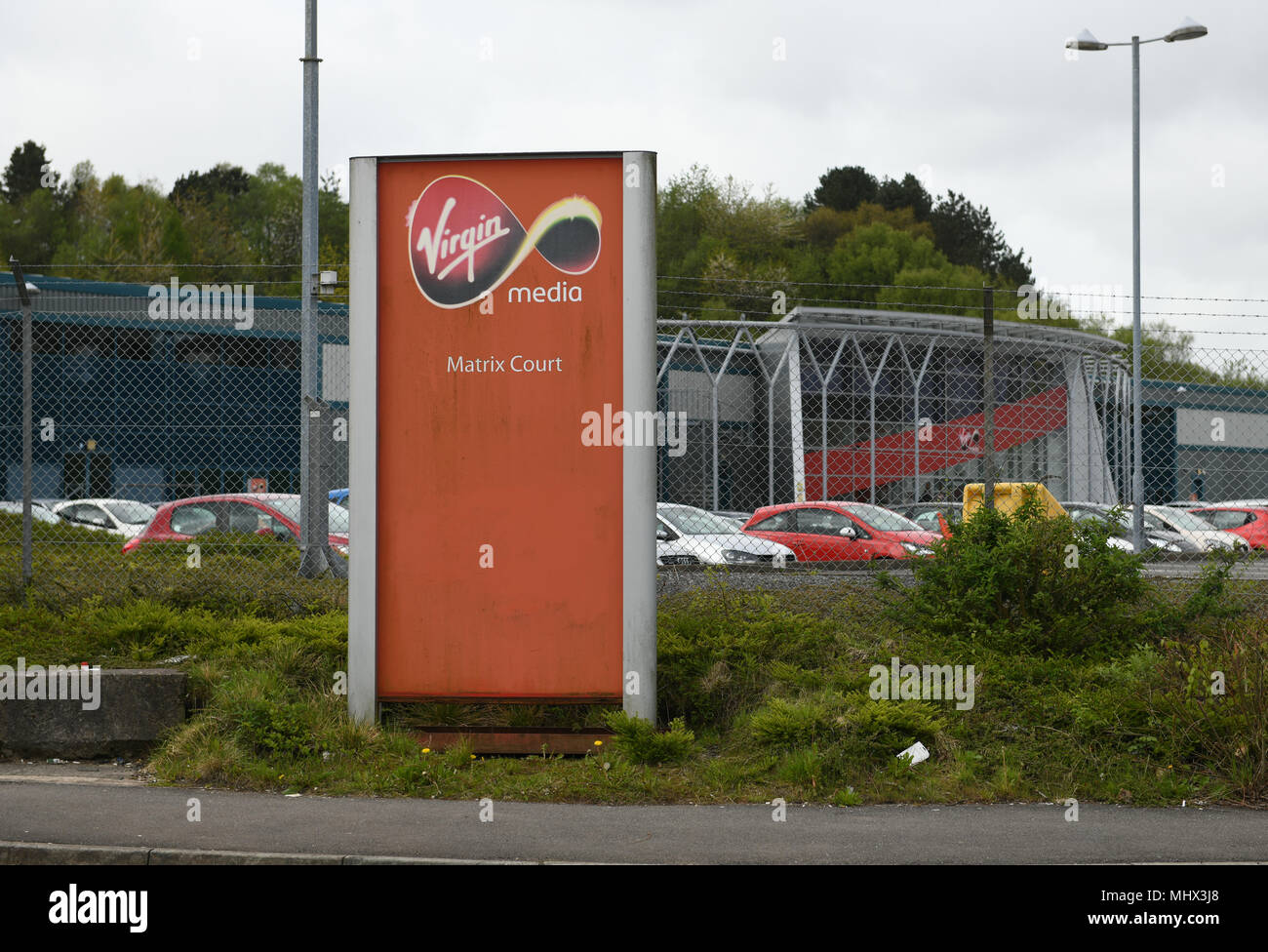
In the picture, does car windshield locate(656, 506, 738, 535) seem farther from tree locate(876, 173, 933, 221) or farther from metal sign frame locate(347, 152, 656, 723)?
tree locate(876, 173, 933, 221)

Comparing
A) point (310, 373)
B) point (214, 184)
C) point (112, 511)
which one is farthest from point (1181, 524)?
point (214, 184)

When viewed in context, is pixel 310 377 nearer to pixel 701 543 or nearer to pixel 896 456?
pixel 701 543

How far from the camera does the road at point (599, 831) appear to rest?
599cm

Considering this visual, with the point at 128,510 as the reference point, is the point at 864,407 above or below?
above

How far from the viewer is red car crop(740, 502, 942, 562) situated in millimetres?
19391

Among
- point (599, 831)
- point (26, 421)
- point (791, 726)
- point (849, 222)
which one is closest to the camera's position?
point (599, 831)

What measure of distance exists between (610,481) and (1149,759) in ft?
11.2

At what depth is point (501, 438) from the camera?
8062 mm

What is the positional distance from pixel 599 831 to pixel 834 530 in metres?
14.1

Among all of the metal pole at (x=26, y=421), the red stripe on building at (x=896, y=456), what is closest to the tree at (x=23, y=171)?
the red stripe on building at (x=896, y=456)

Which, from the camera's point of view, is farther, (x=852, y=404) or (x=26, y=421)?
(x=852, y=404)

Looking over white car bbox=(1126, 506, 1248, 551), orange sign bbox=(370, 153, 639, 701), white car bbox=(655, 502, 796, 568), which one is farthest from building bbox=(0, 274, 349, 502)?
white car bbox=(1126, 506, 1248, 551)

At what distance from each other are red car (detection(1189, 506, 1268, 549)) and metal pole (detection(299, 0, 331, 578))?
15017mm
